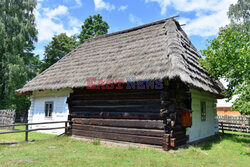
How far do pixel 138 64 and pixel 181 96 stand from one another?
81.0 inches

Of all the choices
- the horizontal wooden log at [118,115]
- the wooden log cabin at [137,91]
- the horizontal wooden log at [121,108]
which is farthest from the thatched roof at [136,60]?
the horizontal wooden log at [118,115]

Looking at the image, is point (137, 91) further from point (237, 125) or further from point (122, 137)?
point (237, 125)

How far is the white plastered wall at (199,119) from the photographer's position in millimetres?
8133

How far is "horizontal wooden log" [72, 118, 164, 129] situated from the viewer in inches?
262

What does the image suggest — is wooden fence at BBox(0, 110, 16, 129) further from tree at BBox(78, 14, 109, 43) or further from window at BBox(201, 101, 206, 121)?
tree at BBox(78, 14, 109, 43)

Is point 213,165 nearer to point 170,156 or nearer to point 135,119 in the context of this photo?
point 170,156

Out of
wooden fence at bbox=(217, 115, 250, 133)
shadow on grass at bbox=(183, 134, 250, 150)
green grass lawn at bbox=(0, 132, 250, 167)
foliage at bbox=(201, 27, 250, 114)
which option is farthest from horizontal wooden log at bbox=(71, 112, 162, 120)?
wooden fence at bbox=(217, 115, 250, 133)

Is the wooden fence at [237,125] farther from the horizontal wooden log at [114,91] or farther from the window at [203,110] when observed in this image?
the horizontal wooden log at [114,91]

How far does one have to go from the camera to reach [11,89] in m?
19.3

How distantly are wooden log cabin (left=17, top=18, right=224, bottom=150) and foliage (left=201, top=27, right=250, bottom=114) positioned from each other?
1.95ft

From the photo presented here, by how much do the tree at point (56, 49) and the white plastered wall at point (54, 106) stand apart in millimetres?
14909

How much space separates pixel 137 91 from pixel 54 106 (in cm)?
558

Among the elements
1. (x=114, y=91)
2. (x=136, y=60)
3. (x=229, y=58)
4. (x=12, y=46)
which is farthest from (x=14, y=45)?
(x=229, y=58)

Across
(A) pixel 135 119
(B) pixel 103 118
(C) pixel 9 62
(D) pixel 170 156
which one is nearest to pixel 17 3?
(C) pixel 9 62
